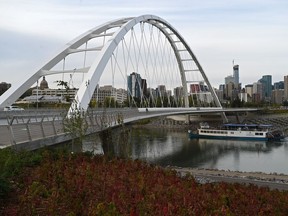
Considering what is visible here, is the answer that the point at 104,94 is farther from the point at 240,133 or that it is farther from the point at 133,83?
the point at 240,133

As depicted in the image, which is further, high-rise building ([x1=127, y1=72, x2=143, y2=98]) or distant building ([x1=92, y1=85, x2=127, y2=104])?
high-rise building ([x1=127, y1=72, x2=143, y2=98])

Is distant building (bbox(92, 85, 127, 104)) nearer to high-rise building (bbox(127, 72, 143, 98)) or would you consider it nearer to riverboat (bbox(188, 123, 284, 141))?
high-rise building (bbox(127, 72, 143, 98))

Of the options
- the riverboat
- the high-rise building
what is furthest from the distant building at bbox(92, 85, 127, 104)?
the riverboat

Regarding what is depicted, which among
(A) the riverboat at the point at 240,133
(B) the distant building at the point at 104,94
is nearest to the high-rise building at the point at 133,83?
(B) the distant building at the point at 104,94

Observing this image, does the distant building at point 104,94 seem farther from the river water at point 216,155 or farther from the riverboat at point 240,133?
the riverboat at point 240,133

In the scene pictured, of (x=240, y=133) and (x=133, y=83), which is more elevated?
(x=133, y=83)

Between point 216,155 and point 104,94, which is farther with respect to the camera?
point 104,94

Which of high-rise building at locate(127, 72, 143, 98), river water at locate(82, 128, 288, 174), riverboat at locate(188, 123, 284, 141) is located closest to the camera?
river water at locate(82, 128, 288, 174)

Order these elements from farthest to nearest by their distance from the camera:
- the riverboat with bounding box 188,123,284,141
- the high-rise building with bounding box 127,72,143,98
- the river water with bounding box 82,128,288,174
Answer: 1. the riverboat with bounding box 188,123,284,141
2. the high-rise building with bounding box 127,72,143,98
3. the river water with bounding box 82,128,288,174

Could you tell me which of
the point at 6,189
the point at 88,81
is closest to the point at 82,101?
the point at 88,81

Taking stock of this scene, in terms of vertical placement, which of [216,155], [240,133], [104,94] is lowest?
[216,155]

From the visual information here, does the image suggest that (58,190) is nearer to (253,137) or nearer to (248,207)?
(248,207)

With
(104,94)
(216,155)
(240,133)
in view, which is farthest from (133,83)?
(216,155)

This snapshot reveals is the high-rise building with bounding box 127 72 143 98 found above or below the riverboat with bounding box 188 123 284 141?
above
